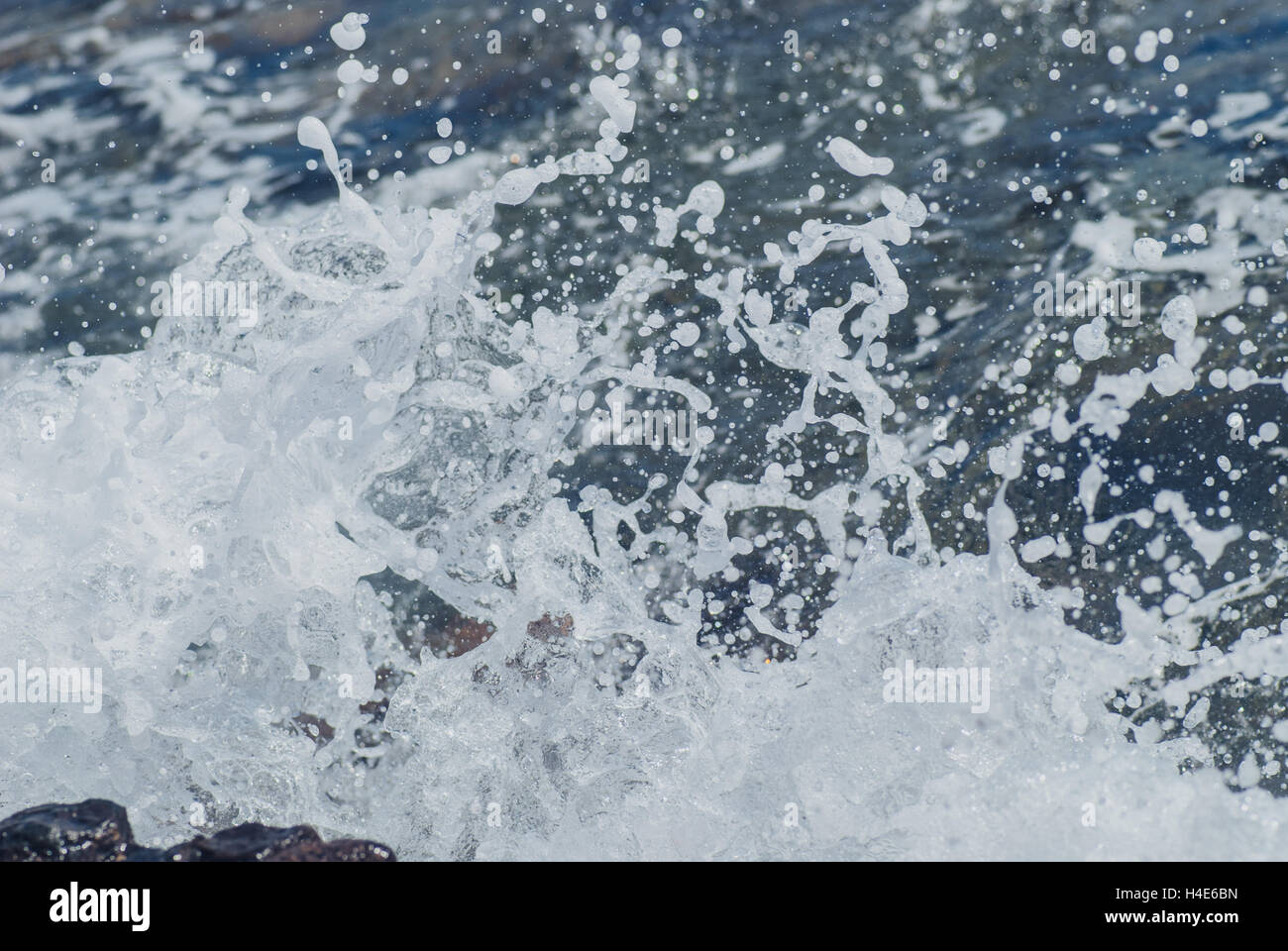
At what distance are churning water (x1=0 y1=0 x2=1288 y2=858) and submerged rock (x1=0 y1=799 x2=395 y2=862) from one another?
0.91m

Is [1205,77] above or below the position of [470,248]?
above

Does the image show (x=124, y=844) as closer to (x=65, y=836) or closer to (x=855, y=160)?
(x=65, y=836)

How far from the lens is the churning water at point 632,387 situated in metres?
3.64

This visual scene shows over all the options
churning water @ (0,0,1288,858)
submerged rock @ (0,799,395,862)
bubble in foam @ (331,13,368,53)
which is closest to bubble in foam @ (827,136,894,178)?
churning water @ (0,0,1288,858)

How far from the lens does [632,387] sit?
4934mm

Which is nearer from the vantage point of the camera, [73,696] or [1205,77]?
[73,696]

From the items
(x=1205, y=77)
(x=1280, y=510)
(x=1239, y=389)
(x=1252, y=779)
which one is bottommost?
(x=1252, y=779)

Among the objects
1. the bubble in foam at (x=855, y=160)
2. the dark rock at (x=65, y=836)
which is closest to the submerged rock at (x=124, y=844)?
the dark rock at (x=65, y=836)

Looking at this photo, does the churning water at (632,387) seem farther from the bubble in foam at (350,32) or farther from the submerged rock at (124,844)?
the submerged rock at (124,844)

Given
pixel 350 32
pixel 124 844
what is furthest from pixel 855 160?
pixel 124 844

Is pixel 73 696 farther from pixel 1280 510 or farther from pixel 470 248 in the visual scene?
pixel 1280 510
